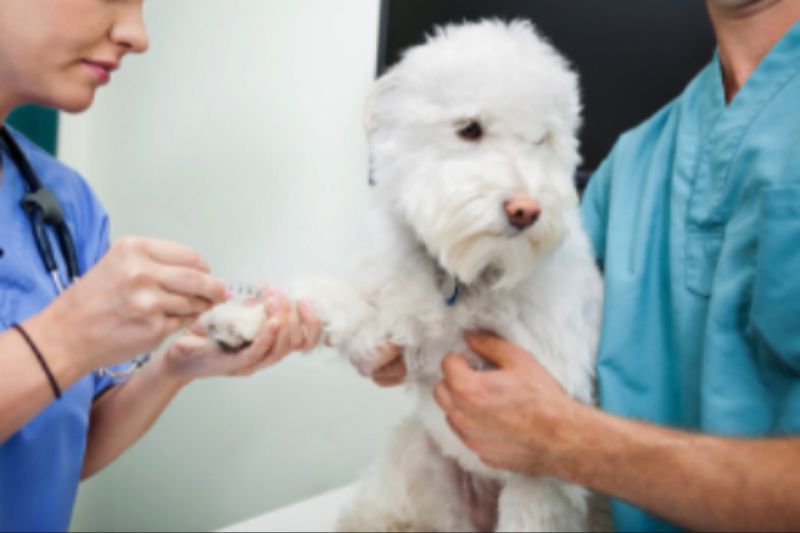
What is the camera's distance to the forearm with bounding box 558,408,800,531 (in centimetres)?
72

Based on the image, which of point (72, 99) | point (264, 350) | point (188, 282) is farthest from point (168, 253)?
point (72, 99)

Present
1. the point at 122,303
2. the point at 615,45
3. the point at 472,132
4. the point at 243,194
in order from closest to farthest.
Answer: the point at 122,303 < the point at 472,132 < the point at 615,45 < the point at 243,194

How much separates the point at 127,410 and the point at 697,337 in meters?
0.92

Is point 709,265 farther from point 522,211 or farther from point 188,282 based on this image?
point 188,282

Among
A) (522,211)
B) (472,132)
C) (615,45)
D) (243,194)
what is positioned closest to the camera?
(522,211)

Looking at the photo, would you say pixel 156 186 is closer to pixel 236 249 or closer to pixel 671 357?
pixel 236 249

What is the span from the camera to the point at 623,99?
4.34 ft

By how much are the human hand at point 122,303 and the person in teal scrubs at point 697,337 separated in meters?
0.43

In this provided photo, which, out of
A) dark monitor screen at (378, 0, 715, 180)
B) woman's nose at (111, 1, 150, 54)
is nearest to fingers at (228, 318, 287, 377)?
woman's nose at (111, 1, 150, 54)

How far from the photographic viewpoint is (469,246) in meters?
0.92

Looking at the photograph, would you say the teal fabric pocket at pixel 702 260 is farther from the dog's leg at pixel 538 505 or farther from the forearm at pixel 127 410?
the forearm at pixel 127 410

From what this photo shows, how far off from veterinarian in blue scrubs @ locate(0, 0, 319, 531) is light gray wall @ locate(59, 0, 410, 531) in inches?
24.8

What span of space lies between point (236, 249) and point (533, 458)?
1302mm

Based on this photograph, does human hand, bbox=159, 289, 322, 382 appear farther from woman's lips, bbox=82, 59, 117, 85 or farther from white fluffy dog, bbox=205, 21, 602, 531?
woman's lips, bbox=82, 59, 117, 85
